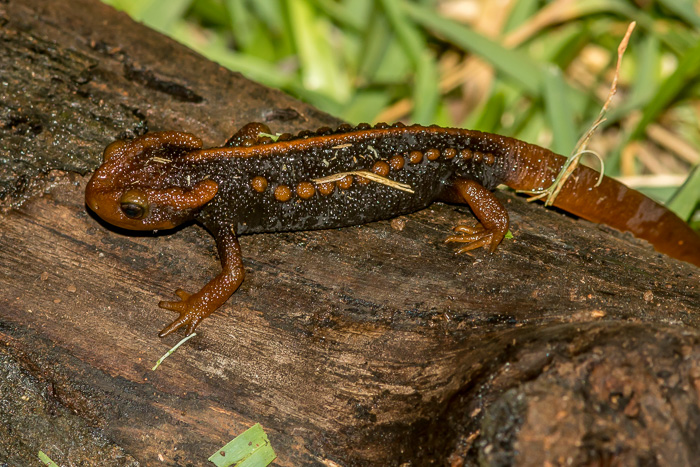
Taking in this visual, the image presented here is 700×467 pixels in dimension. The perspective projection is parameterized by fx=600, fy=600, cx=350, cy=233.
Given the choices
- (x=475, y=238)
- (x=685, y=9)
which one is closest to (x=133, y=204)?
(x=475, y=238)

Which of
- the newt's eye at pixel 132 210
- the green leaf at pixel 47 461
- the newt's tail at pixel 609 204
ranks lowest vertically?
the green leaf at pixel 47 461

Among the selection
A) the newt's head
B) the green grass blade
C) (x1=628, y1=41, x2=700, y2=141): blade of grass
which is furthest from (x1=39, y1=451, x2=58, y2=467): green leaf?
(x1=628, y1=41, x2=700, y2=141): blade of grass

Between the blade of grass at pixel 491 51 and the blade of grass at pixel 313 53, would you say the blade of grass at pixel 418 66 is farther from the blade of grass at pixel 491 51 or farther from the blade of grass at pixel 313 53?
the blade of grass at pixel 313 53

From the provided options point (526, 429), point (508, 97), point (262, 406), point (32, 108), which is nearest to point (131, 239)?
point (32, 108)

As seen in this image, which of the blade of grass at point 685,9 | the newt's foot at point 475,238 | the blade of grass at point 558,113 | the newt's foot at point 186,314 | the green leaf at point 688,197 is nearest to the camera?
the newt's foot at point 186,314

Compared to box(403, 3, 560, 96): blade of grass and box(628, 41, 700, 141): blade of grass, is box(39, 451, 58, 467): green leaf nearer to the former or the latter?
box(403, 3, 560, 96): blade of grass

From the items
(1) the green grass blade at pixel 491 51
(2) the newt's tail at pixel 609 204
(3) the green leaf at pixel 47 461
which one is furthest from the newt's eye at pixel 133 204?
(1) the green grass blade at pixel 491 51

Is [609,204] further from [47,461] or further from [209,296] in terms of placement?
[47,461]
